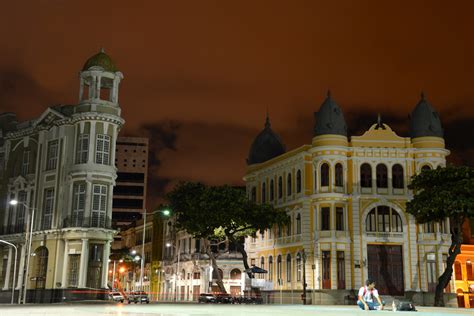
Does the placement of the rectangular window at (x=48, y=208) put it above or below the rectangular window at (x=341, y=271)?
above

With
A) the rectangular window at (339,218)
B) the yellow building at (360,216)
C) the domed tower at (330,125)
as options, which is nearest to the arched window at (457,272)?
the yellow building at (360,216)

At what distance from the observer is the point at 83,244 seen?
5472 cm

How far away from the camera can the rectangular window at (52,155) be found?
59.4 meters

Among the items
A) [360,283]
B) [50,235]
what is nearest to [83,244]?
[50,235]

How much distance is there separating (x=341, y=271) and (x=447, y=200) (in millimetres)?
13249

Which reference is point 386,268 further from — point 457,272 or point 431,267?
point 457,272

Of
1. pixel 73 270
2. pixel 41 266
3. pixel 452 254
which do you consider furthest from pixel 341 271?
pixel 41 266

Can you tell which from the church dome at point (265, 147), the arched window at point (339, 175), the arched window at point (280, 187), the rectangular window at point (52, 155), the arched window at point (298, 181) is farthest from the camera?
the church dome at point (265, 147)

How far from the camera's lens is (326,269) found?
2282 inches

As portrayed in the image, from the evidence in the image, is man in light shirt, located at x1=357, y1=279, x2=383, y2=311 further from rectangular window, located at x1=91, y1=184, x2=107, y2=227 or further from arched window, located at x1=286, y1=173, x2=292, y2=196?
arched window, located at x1=286, y1=173, x2=292, y2=196

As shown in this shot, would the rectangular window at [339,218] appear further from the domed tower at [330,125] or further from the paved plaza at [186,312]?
the paved plaza at [186,312]

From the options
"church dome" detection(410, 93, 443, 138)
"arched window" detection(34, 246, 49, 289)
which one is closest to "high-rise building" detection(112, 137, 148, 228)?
"arched window" detection(34, 246, 49, 289)

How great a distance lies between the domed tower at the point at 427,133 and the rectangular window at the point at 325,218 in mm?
9215

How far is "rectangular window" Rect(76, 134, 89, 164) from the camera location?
185 feet
